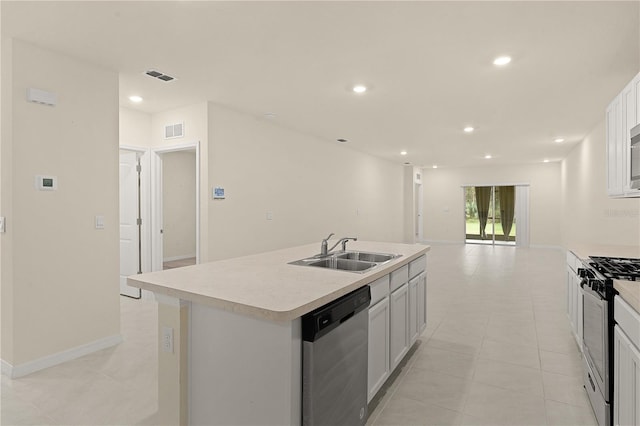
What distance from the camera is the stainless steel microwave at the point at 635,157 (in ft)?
7.84

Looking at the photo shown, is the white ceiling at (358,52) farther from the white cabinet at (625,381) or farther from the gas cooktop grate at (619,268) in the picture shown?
Answer: the white cabinet at (625,381)

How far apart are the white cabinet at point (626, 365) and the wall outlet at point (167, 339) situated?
7.24 ft

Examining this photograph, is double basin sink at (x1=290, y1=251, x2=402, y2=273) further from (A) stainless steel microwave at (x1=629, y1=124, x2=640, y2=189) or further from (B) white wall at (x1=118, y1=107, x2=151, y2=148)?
(B) white wall at (x1=118, y1=107, x2=151, y2=148)

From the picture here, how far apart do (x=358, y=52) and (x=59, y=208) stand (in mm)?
2931

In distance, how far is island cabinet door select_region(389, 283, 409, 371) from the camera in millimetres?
2509

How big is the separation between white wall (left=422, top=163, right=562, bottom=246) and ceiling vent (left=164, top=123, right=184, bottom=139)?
9.41 metres

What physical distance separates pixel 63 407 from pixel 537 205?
38.7 ft

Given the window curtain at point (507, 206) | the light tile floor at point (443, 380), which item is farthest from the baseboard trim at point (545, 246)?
the light tile floor at point (443, 380)

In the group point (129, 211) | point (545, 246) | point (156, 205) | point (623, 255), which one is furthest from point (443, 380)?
point (545, 246)

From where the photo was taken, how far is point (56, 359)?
3.01 meters

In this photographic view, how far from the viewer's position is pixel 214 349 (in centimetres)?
175

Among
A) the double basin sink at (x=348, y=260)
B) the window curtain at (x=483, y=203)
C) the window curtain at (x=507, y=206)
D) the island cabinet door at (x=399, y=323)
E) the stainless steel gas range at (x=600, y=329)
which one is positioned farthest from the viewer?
the window curtain at (x=483, y=203)

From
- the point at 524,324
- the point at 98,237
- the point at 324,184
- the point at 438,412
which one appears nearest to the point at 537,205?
the point at 324,184

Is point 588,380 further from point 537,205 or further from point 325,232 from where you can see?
point 537,205
